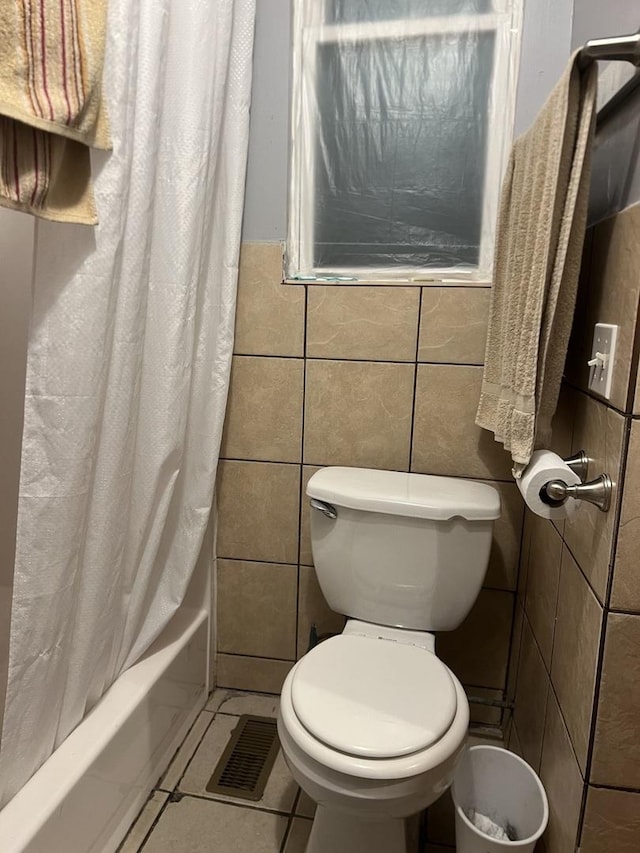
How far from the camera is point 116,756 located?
123 cm

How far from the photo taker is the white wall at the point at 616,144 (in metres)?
0.93

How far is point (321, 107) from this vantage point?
1512mm

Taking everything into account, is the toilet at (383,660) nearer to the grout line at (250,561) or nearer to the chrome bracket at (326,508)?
the chrome bracket at (326,508)

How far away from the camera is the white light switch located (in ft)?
3.05

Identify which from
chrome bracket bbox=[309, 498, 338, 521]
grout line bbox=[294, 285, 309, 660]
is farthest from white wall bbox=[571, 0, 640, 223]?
chrome bracket bbox=[309, 498, 338, 521]

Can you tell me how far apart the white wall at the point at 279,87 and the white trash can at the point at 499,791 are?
1.28 metres

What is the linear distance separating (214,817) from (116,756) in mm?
304

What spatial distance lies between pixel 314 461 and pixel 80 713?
78cm

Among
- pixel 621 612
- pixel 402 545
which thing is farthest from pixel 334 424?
pixel 621 612

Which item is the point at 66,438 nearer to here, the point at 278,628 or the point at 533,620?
the point at 278,628

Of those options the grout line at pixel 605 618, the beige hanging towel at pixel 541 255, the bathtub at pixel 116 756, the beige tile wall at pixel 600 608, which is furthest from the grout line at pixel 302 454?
the grout line at pixel 605 618

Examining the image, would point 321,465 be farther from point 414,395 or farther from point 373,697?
point 373,697

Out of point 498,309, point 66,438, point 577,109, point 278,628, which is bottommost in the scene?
Answer: point 278,628

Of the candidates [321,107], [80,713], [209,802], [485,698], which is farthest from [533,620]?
[321,107]
